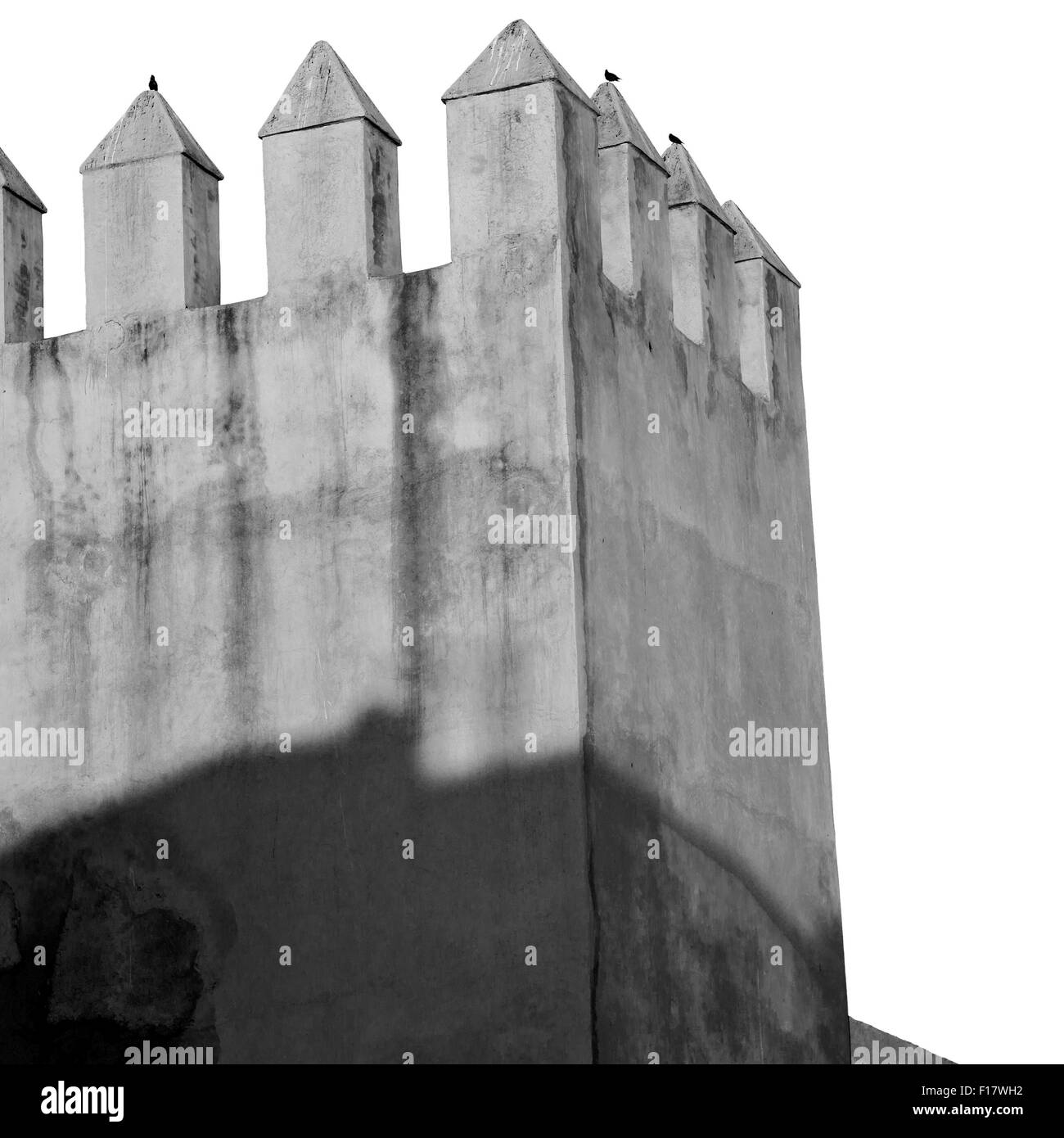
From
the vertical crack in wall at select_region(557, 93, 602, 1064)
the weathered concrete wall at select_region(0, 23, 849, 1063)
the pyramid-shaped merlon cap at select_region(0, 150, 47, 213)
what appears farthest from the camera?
the pyramid-shaped merlon cap at select_region(0, 150, 47, 213)

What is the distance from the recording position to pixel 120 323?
15.2m

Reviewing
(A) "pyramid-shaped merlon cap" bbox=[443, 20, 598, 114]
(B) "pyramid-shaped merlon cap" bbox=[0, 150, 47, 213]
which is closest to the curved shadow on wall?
(A) "pyramid-shaped merlon cap" bbox=[443, 20, 598, 114]

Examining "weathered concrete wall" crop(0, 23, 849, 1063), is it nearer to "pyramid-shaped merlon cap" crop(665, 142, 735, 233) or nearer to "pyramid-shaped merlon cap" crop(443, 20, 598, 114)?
"pyramid-shaped merlon cap" crop(443, 20, 598, 114)

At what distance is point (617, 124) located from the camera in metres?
15.4

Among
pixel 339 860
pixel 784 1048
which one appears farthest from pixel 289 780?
pixel 784 1048

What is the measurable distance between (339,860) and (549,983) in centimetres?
147

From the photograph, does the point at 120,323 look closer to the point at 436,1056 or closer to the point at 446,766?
the point at 446,766

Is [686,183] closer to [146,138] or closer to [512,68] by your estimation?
[512,68]

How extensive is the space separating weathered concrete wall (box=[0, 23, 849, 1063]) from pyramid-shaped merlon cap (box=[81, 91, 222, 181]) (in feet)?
0.13

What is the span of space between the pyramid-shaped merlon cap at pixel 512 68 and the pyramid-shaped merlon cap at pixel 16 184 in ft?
9.95

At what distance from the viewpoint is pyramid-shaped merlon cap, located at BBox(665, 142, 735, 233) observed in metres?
16.7

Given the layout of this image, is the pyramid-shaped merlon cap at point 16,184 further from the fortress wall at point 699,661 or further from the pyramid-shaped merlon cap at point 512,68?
the fortress wall at point 699,661

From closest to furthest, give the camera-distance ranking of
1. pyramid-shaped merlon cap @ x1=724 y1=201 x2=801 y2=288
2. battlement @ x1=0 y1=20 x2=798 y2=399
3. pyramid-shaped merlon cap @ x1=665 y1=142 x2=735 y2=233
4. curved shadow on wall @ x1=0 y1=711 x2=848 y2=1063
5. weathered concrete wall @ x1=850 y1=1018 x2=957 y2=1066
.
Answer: curved shadow on wall @ x1=0 y1=711 x2=848 y2=1063, battlement @ x1=0 y1=20 x2=798 y2=399, pyramid-shaped merlon cap @ x1=665 y1=142 x2=735 y2=233, weathered concrete wall @ x1=850 y1=1018 x2=957 y2=1066, pyramid-shaped merlon cap @ x1=724 y1=201 x2=801 y2=288

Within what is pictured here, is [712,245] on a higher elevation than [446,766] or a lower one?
higher
